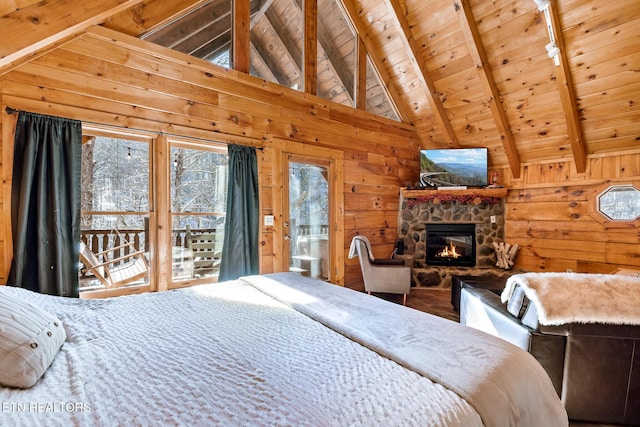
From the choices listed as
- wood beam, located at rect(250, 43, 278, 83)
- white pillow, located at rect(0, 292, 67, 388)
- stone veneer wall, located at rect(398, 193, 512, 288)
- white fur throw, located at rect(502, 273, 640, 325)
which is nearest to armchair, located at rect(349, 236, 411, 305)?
stone veneer wall, located at rect(398, 193, 512, 288)

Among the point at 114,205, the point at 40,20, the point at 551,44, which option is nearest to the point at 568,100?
the point at 551,44

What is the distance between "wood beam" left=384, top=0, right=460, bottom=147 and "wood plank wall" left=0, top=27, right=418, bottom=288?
0.70 m

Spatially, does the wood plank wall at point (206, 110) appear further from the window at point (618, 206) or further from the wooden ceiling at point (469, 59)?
the window at point (618, 206)

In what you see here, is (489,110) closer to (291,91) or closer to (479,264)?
(479,264)

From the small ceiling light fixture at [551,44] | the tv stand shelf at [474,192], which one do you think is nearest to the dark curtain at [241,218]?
the tv stand shelf at [474,192]

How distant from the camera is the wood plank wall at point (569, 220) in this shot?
13.0 ft

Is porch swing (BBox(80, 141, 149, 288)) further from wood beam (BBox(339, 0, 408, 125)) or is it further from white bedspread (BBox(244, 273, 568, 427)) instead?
wood beam (BBox(339, 0, 408, 125))

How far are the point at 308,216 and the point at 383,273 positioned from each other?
1305 millimetres

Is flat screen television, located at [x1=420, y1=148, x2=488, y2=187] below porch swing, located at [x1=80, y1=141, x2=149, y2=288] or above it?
above

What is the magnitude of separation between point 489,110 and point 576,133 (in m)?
1.13

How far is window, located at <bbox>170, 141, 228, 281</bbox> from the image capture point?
317 cm

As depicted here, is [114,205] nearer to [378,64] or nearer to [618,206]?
[378,64]

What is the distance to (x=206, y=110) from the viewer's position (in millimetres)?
3264

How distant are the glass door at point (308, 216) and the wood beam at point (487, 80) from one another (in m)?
2.40
